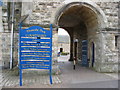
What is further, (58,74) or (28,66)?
(58,74)

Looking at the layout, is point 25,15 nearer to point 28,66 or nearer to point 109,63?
point 28,66

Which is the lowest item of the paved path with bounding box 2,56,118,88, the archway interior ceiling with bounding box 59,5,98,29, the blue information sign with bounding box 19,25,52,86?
the paved path with bounding box 2,56,118,88

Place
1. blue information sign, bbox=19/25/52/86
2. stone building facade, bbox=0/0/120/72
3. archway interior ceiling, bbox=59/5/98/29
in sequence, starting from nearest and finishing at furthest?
blue information sign, bbox=19/25/52/86, stone building facade, bbox=0/0/120/72, archway interior ceiling, bbox=59/5/98/29

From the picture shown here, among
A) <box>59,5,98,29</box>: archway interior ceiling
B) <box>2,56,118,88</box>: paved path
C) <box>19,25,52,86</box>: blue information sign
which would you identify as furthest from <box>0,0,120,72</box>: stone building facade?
<box>19,25,52,86</box>: blue information sign

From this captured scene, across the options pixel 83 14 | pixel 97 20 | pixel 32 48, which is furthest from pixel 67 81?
pixel 83 14

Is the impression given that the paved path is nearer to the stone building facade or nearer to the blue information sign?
the blue information sign

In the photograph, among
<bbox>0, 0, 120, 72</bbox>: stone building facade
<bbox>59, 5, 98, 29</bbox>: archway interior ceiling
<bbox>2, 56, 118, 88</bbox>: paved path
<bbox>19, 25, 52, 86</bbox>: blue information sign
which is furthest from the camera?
<bbox>59, 5, 98, 29</bbox>: archway interior ceiling

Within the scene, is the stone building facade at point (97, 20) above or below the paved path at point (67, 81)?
above

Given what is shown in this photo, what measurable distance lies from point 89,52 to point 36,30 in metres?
6.13

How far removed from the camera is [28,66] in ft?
19.7

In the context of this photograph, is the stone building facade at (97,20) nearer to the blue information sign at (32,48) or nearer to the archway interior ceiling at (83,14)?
the archway interior ceiling at (83,14)

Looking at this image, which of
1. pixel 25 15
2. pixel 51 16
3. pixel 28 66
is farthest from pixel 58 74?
pixel 25 15

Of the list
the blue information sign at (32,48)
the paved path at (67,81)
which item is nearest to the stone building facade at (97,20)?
the paved path at (67,81)

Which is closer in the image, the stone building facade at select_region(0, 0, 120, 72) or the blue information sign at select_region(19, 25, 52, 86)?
the blue information sign at select_region(19, 25, 52, 86)
